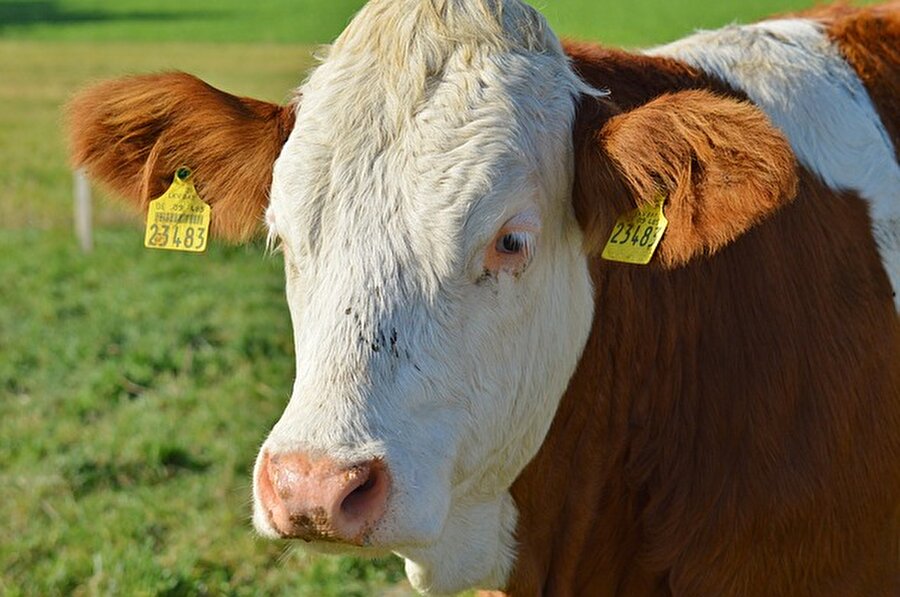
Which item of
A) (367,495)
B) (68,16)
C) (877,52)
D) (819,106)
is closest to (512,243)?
(367,495)

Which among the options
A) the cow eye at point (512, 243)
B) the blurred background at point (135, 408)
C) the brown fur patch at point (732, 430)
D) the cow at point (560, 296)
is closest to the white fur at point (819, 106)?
the cow at point (560, 296)

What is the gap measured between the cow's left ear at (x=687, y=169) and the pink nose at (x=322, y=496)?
3.22 feet

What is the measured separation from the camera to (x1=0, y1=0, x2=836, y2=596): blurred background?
5.65 metres

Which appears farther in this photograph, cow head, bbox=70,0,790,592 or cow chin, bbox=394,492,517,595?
cow chin, bbox=394,492,517,595

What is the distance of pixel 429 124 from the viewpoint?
3184 millimetres

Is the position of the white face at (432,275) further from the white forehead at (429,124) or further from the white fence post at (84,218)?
the white fence post at (84,218)

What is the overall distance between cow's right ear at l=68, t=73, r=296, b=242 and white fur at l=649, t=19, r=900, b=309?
1.34 meters

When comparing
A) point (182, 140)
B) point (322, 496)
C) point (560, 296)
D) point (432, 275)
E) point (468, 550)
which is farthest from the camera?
point (182, 140)

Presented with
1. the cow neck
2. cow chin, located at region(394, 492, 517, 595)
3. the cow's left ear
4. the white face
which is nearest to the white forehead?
the white face

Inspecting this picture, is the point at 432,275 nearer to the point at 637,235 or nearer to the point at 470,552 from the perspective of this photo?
the point at 637,235

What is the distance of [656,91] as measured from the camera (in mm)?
3758

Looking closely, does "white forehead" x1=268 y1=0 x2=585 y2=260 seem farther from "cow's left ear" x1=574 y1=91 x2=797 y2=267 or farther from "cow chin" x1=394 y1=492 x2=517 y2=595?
"cow chin" x1=394 y1=492 x2=517 y2=595

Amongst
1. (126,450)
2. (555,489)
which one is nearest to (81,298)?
(126,450)

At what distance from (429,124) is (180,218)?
1.05 meters
